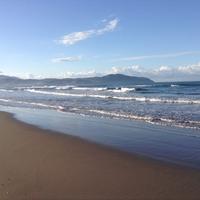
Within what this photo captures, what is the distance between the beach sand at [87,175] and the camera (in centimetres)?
561

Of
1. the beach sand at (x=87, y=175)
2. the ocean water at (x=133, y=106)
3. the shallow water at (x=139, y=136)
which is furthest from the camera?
the ocean water at (x=133, y=106)

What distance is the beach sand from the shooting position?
5609 millimetres

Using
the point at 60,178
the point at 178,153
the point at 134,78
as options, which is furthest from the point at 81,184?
the point at 134,78

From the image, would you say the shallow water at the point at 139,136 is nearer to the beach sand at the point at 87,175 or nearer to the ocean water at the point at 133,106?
the beach sand at the point at 87,175

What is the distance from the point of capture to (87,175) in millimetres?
6586

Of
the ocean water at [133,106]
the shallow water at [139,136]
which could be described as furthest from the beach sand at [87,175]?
the ocean water at [133,106]

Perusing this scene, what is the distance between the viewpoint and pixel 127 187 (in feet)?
19.3

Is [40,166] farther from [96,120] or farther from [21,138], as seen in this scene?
[96,120]

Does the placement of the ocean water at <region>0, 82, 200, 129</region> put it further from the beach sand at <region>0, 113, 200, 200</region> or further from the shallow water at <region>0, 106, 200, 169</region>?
the beach sand at <region>0, 113, 200, 200</region>

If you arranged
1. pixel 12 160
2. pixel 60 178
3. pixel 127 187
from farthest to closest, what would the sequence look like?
pixel 12 160, pixel 60 178, pixel 127 187

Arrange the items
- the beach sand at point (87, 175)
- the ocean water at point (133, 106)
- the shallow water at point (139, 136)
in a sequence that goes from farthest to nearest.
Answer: the ocean water at point (133, 106)
the shallow water at point (139, 136)
the beach sand at point (87, 175)

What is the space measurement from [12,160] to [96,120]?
6.99 meters

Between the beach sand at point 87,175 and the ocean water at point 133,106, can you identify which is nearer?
the beach sand at point 87,175

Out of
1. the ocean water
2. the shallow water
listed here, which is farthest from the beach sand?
the ocean water
